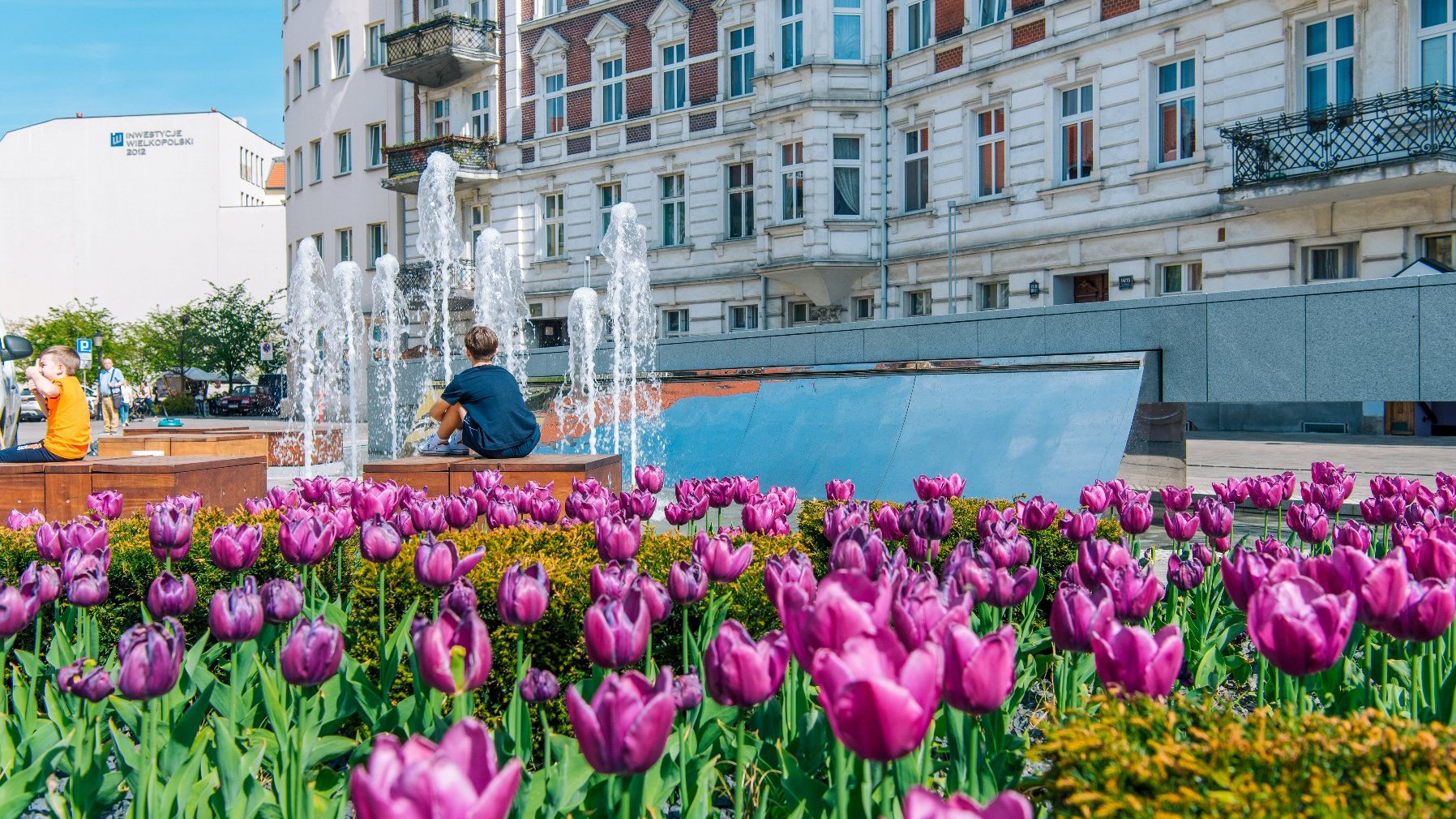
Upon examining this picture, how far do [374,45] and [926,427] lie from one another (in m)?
36.7

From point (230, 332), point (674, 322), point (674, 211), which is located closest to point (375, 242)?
point (674, 211)

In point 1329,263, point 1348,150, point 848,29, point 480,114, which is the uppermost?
point 480,114

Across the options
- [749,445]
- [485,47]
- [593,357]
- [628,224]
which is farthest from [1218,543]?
[485,47]

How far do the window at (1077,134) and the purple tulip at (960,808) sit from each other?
23.7 m

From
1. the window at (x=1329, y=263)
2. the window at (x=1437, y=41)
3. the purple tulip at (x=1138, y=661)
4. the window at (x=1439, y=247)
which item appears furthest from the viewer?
the window at (x=1329, y=263)

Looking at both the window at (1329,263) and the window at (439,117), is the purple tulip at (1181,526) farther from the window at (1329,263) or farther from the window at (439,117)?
the window at (439,117)

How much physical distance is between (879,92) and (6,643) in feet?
85.8

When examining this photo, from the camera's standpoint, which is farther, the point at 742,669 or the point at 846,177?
the point at 846,177

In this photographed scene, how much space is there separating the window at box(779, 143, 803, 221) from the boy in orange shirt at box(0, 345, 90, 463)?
20.8 metres

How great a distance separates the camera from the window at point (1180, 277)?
883 inches

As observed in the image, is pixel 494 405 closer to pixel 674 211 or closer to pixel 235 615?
pixel 235 615

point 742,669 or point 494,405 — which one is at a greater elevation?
point 494,405

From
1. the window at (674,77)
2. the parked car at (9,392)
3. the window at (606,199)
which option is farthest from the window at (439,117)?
the parked car at (9,392)

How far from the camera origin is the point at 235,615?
9.75ft
